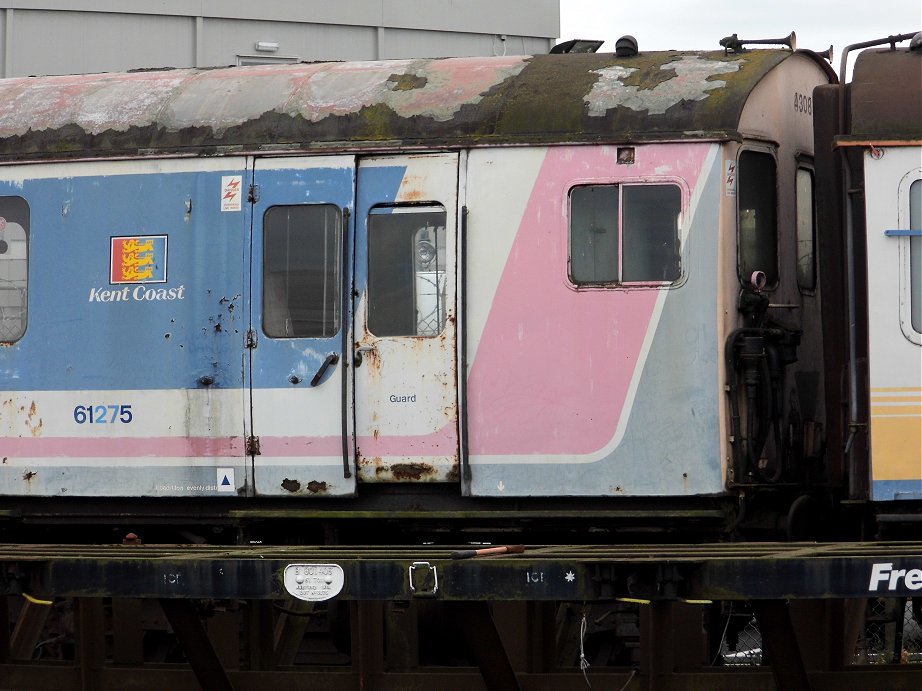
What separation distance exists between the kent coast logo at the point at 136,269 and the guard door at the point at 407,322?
1.19m

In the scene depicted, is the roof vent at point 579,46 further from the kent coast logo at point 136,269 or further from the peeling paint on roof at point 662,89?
the kent coast logo at point 136,269

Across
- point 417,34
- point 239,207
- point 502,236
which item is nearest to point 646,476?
point 502,236

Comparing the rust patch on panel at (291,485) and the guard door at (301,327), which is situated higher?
the guard door at (301,327)

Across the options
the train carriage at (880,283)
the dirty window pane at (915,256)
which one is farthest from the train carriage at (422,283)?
the dirty window pane at (915,256)

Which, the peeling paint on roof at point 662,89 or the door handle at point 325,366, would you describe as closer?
the peeling paint on roof at point 662,89

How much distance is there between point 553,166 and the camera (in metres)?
7.86

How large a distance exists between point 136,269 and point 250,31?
14.2 metres

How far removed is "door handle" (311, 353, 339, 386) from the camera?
7.99m

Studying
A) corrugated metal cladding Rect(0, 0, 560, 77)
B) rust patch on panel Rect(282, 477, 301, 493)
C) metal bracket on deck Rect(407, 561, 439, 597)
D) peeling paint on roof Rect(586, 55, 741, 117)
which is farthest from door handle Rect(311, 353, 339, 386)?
corrugated metal cladding Rect(0, 0, 560, 77)

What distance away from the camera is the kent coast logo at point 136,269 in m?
8.31

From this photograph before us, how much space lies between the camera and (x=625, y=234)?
775cm

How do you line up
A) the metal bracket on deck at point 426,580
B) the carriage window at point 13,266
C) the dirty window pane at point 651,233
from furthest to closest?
the carriage window at point 13,266
the dirty window pane at point 651,233
the metal bracket on deck at point 426,580

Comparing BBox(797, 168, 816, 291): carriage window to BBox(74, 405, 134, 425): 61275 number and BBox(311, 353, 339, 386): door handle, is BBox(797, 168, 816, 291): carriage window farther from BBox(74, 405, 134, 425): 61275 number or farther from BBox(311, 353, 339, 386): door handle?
BBox(74, 405, 134, 425): 61275 number

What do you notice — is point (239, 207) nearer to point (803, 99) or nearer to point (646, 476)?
point (646, 476)
